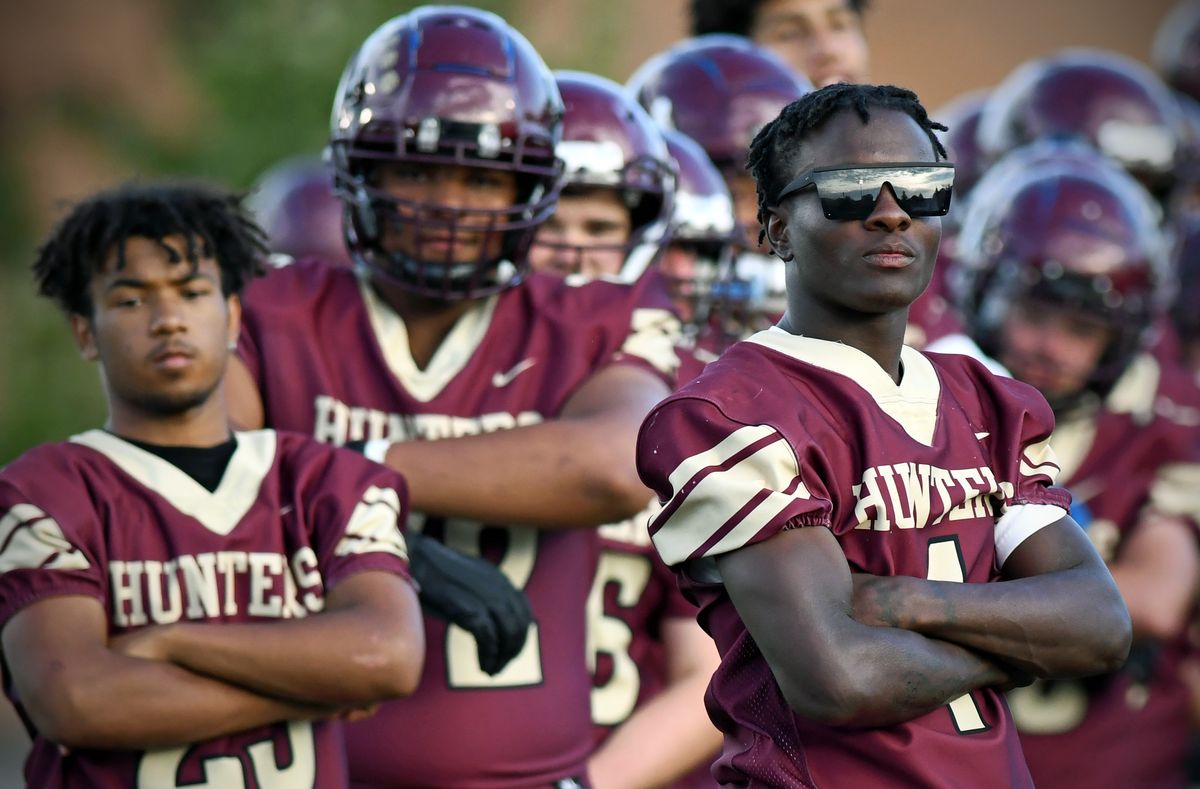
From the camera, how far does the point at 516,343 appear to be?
368cm

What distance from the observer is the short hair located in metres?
6.69

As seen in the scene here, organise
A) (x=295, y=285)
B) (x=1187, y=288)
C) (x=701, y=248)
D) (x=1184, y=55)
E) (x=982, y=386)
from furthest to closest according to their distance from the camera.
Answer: (x=1184, y=55)
(x=1187, y=288)
(x=701, y=248)
(x=295, y=285)
(x=982, y=386)

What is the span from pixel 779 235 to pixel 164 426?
3.94 feet

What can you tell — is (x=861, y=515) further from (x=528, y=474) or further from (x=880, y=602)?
(x=528, y=474)

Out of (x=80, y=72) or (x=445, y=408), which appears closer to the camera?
(x=445, y=408)

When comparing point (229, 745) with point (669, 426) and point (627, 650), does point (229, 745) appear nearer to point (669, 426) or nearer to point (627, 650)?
point (669, 426)

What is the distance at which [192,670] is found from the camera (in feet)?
9.41

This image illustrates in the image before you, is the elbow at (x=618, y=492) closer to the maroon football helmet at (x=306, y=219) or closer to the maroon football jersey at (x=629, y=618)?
the maroon football jersey at (x=629, y=618)

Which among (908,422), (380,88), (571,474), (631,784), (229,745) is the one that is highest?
(380,88)

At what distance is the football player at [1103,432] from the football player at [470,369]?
1682 millimetres

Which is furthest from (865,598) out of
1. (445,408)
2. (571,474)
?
(445,408)

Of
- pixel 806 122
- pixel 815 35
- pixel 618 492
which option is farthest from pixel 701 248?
pixel 806 122

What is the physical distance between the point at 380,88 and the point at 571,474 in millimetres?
966

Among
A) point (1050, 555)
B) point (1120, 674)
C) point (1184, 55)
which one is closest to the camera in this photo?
point (1050, 555)
